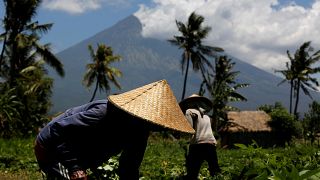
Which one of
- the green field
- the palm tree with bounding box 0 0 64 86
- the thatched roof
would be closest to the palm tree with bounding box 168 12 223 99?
the thatched roof

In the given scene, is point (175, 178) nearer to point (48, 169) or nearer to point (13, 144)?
point (48, 169)

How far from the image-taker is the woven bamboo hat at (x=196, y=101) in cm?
789

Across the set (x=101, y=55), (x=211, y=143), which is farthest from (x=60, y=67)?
(x=211, y=143)

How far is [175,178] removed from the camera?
306 inches

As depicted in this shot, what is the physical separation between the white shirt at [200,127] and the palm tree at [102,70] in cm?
3337

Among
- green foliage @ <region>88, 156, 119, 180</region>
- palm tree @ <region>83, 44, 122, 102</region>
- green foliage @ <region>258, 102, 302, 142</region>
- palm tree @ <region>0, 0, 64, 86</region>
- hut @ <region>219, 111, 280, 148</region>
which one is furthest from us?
palm tree @ <region>83, 44, 122, 102</region>

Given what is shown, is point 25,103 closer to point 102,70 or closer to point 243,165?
point 102,70

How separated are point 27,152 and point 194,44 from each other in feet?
97.4

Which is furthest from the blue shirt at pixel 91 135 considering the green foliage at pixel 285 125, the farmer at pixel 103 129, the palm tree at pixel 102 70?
the palm tree at pixel 102 70

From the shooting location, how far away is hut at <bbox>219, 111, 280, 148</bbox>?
40062 mm

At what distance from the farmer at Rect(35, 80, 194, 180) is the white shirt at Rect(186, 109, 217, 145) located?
396 cm

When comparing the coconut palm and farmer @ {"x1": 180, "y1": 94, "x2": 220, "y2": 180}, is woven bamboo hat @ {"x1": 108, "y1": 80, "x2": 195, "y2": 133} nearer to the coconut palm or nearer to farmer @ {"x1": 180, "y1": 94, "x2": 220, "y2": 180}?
farmer @ {"x1": 180, "y1": 94, "x2": 220, "y2": 180}

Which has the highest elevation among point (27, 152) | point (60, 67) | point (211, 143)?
point (60, 67)

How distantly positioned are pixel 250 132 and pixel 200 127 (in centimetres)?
3309
